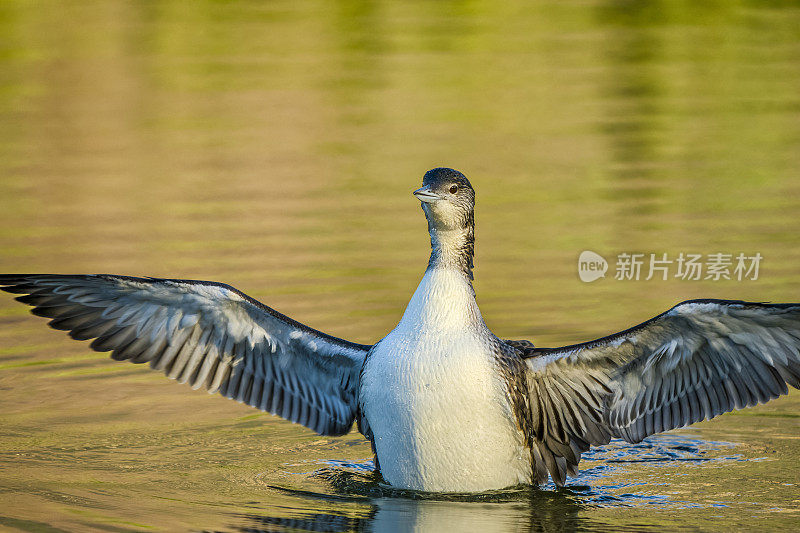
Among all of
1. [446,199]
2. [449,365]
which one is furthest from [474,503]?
[446,199]

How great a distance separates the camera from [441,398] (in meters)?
8.87

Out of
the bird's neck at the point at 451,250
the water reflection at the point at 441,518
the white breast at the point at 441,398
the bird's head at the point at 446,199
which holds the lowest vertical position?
the water reflection at the point at 441,518

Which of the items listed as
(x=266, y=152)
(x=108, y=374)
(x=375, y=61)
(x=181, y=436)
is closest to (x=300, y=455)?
(x=181, y=436)

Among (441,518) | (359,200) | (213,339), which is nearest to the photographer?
(441,518)

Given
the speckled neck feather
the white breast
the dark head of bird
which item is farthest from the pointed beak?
the white breast

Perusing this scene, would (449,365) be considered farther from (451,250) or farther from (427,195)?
(427,195)

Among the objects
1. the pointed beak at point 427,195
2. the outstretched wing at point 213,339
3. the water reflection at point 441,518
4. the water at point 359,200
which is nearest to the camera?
the water reflection at point 441,518

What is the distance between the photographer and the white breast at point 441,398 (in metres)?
8.87

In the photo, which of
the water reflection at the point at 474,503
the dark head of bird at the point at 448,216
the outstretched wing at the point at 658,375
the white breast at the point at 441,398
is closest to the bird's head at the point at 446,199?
the dark head of bird at the point at 448,216

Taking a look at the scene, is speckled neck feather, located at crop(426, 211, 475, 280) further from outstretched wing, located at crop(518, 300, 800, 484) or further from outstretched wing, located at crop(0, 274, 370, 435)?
outstretched wing, located at crop(0, 274, 370, 435)

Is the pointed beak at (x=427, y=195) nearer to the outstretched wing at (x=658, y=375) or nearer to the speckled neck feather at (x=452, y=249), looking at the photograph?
the speckled neck feather at (x=452, y=249)

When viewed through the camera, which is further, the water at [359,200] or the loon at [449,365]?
the water at [359,200]

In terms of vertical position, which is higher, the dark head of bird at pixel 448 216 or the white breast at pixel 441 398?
the dark head of bird at pixel 448 216

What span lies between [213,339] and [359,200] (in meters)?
9.02
